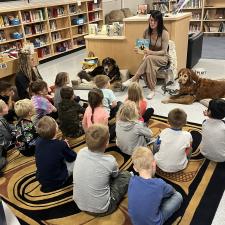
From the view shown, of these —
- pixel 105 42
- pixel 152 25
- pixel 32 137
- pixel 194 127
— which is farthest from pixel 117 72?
pixel 32 137

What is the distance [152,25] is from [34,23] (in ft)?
12.2

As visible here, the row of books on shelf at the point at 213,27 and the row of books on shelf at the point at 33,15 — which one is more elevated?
the row of books on shelf at the point at 33,15

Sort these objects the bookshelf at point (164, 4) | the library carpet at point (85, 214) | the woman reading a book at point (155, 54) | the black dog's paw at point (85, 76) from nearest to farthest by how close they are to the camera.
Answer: the library carpet at point (85, 214) → the woman reading a book at point (155, 54) → the black dog's paw at point (85, 76) → the bookshelf at point (164, 4)

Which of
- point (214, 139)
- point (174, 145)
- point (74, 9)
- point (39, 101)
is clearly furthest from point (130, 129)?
point (74, 9)

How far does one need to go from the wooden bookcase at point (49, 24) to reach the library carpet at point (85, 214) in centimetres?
427

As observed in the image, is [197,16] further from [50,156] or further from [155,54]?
[50,156]

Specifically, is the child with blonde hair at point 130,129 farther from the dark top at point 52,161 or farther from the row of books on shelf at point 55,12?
the row of books on shelf at point 55,12

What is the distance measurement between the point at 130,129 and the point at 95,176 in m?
0.77

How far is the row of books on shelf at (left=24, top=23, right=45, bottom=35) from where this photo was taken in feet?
21.0

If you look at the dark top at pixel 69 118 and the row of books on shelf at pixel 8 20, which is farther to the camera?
the row of books on shelf at pixel 8 20

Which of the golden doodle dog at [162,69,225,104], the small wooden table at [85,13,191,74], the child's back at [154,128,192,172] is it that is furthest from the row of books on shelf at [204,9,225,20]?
the child's back at [154,128,192,172]

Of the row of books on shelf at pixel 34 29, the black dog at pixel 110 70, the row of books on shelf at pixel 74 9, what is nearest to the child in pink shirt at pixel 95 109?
the black dog at pixel 110 70

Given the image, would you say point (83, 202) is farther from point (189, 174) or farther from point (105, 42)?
point (105, 42)

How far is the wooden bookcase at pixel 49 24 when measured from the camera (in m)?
5.98
